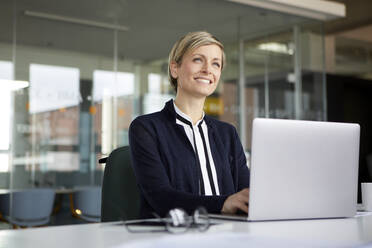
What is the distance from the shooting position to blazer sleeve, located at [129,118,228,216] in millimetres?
1821

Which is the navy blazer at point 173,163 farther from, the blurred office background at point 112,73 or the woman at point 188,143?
the blurred office background at point 112,73

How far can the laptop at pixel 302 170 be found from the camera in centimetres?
155

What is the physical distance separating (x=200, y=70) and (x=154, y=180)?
1.84 feet

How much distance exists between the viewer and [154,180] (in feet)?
6.49

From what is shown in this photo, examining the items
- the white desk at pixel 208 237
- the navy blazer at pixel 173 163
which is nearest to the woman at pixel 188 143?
the navy blazer at pixel 173 163

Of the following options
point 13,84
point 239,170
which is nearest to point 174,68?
point 239,170

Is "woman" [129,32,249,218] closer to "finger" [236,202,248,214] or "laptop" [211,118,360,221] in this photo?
"finger" [236,202,248,214]

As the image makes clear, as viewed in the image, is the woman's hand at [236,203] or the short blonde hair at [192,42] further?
the short blonde hair at [192,42]

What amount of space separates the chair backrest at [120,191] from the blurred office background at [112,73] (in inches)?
134

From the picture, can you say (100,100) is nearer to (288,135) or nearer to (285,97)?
(285,97)

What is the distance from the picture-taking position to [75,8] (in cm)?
580

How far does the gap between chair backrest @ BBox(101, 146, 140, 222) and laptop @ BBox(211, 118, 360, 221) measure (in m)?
0.57

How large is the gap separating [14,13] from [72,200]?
2130 millimetres

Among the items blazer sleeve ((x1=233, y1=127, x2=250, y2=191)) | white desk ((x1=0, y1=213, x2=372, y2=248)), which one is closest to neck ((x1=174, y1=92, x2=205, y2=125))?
blazer sleeve ((x1=233, y1=127, x2=250, y2=191))
